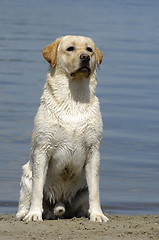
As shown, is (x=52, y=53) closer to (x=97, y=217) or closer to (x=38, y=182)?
(x=38, y=182)

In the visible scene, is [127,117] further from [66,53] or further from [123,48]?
[123,48]

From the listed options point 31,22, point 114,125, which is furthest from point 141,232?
point 31,22

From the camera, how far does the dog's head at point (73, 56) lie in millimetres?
7168

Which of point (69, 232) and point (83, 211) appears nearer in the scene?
point (69, 232)

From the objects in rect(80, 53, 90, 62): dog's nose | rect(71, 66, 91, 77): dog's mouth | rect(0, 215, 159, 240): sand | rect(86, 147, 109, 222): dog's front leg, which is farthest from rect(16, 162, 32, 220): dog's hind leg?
rect(80, 53, 90, 62): dog's nose

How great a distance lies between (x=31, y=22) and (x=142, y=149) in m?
23.7

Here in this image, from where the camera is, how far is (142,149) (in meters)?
11.2

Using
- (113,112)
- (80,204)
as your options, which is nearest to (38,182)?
(80,204)

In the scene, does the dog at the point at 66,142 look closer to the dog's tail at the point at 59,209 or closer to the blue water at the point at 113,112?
the dog's tail at the point at 59,209

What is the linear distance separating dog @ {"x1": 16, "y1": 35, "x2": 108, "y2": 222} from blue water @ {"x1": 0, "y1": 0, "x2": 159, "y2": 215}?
1.25 metres

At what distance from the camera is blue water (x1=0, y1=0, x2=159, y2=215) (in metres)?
9.48

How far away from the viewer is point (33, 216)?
7.04 metres

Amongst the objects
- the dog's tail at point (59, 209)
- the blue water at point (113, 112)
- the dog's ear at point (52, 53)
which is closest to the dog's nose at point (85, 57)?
the dog's ear at point (52, 53)

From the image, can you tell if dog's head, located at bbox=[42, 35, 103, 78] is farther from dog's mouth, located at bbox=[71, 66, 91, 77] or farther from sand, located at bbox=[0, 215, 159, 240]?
sand, located at bbox=[0, 215, 159, 240]
